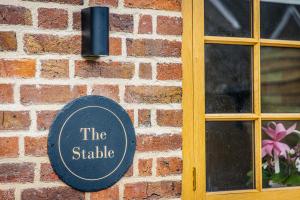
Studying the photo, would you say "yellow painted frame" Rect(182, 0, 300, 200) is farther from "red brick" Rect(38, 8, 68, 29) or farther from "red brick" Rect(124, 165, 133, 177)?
"red brick" Rect(38, 8, 68, 29)

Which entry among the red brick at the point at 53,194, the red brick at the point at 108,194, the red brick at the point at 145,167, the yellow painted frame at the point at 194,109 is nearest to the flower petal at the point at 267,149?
the yellow painted frame at the point at 194,109

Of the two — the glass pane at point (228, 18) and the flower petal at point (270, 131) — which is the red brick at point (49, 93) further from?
the flower petal at point (270, 131)

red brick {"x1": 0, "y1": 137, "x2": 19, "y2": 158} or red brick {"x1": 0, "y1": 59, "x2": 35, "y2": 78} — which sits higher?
red brick {"x1": 0, "y1": 59, "x2": 35, "y2": 78}

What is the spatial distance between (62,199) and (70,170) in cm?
11

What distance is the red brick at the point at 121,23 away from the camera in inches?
85.6

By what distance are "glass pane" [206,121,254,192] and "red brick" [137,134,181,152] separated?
0.63 feet

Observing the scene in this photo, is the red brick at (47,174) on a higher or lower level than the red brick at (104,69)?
lower

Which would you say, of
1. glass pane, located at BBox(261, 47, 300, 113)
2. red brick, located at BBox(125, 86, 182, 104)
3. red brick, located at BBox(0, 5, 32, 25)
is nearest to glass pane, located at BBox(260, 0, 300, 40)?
glass pane, located at BBox(261, 47, 300, 113)

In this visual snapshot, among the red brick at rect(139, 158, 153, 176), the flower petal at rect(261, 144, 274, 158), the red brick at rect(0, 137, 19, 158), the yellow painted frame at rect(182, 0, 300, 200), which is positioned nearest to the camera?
the red brick at rect(0, 137, 19, 158)

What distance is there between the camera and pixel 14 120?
2000 millimetres

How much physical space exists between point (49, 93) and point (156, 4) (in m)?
0.58

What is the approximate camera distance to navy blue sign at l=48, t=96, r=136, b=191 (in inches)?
81.5

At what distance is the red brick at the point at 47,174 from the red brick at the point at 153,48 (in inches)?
21.7

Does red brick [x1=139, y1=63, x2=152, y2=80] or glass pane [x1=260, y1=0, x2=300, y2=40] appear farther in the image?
glass pane [x1=260, y1=0, x2=300, y2=40]
